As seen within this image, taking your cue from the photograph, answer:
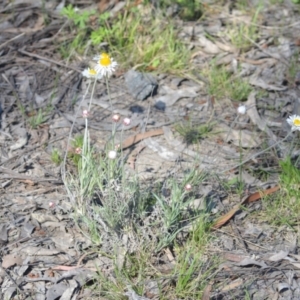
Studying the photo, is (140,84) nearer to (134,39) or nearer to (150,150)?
(134,39)

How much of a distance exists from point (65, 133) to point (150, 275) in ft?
4.08

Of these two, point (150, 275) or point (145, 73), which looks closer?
point (150, 275)

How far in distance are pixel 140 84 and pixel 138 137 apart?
49cm

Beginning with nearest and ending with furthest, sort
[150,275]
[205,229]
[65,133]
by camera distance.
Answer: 1. [150,275]
2. [205,229]
3. [65,133]

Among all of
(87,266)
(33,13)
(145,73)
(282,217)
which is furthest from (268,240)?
(33,13)

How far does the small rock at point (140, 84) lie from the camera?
4.55 m

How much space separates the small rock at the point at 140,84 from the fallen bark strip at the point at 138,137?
1.11 ft

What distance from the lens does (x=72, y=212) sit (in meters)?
3.62

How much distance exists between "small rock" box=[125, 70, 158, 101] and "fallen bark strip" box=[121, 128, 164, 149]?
34 centimetres

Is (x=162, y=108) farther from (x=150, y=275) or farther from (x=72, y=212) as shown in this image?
(x=150, y=275)

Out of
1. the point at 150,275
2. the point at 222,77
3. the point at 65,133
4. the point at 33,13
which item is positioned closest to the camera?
the point at 150,275

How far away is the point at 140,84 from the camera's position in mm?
4586

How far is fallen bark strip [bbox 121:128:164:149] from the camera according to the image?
13.7ft

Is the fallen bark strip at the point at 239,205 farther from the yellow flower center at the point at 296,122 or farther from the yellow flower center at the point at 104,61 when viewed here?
the yellow flower center at the point at 104,61
